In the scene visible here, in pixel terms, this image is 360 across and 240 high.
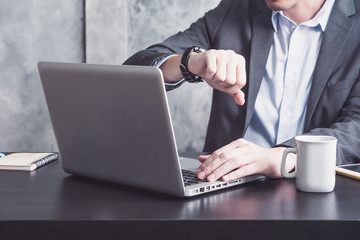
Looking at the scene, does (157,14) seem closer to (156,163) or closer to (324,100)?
(324,100)

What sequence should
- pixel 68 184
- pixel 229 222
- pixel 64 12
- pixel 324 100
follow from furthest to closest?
1. pixel 64 12
2. pixel 324 100
3. pixel 68 184
4. pixel 229 222

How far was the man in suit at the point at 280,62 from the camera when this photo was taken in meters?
1.71

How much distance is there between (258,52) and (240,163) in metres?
0.86

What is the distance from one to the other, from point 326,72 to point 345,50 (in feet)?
0.34

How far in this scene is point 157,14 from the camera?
301cm

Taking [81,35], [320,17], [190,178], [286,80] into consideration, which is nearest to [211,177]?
[190,178]

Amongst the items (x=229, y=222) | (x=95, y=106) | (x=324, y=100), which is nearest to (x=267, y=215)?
(x=229, y=222)

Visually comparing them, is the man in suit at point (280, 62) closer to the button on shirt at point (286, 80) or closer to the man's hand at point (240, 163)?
the button on shirt at point (286, 80)

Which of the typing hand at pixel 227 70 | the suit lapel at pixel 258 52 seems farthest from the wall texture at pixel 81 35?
the typing hand at pixel 227 70

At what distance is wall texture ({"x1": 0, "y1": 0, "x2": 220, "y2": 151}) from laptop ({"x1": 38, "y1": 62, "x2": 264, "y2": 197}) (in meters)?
1.91

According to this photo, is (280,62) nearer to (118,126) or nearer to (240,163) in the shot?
(240,163)

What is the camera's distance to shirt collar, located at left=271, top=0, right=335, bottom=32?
1815 mm

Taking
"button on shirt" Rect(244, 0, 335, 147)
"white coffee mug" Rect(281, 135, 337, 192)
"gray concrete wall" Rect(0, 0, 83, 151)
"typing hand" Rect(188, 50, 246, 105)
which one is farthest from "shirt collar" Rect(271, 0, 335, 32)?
"gray concrete wall" Rect(0, 0, 83, 151)

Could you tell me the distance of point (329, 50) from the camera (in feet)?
5.71
